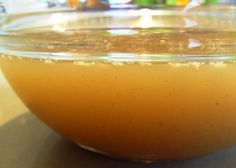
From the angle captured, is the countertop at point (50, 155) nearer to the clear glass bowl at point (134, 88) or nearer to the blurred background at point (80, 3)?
the clear glass bowl at point (134, 88)

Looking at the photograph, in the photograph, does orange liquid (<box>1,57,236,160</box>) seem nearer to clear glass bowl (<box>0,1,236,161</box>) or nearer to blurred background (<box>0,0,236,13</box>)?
clear glass bowl (<box>0,1,236,161</box>)

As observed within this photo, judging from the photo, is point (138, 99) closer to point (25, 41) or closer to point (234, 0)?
point (25, 41)

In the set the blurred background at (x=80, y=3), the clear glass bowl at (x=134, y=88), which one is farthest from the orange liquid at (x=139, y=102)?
the blurred background at (x=80, y=3)

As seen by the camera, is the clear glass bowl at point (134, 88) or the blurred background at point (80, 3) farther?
the blurred background at point (80, 3)

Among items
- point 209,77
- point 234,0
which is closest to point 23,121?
point 209,77

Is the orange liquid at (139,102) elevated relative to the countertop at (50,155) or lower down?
elevated

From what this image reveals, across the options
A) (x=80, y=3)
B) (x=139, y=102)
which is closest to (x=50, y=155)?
(x=139, y=102)

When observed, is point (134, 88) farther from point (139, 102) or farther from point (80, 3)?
point (80, 3)
